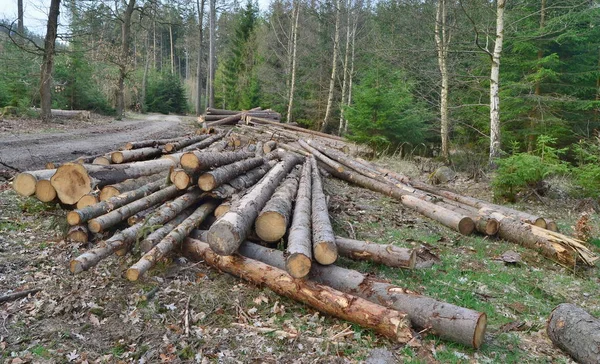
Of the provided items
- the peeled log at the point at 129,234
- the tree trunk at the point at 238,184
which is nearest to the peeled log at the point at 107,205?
the peeled log at the point at 129,234

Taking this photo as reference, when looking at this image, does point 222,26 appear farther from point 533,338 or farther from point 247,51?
point 533,338

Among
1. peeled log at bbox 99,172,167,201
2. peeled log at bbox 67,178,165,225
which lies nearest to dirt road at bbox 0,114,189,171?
peeled log at bbox 99,172,167,201

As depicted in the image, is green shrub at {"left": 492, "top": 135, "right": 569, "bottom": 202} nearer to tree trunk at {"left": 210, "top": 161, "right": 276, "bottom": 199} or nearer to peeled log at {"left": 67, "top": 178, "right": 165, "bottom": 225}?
tree trunk at {"left": 210, "top": 161, "right": 276, "bottom": 199}

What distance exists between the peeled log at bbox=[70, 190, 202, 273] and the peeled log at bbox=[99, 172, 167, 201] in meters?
0.77

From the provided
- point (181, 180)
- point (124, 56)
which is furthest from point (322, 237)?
point (124, 56)

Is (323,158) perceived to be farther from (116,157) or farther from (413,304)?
(413,304)

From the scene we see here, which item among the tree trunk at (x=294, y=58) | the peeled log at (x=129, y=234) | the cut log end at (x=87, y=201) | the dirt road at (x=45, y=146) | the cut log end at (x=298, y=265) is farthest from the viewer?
the tree trunk at (x=294, y=58)

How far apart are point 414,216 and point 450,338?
422 cm

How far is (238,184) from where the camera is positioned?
239 inches

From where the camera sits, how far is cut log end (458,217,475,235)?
6.34 meters

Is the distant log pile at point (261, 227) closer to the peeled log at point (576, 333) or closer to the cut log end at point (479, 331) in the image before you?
the cut log end at point (479, 331)

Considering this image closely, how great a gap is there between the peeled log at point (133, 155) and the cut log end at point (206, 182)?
2.85 metres

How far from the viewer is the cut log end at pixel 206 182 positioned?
5.43m

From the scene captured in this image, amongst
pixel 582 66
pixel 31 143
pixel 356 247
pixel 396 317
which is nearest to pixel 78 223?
pixel 356 247
